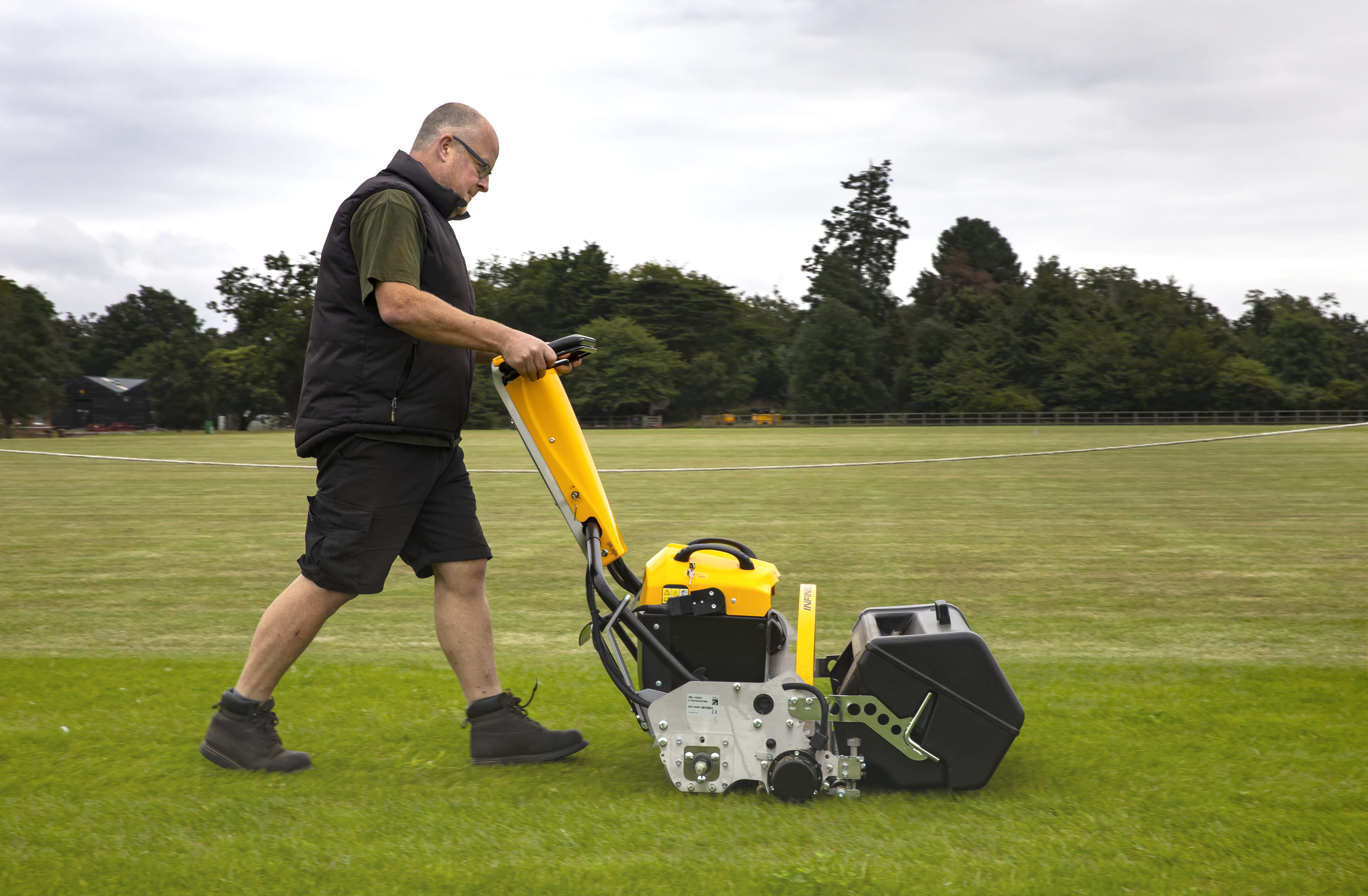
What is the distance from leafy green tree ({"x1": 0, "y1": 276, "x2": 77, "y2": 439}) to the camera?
61781mm

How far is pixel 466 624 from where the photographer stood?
3.40 m

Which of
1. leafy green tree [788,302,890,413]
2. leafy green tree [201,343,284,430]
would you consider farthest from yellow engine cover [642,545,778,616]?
leafy green tree [201,343,284,430]

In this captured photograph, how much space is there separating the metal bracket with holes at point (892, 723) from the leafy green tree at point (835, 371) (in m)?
76.2

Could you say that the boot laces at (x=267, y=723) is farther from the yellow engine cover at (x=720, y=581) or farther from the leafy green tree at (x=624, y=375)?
the leafy green tree at (x=624, y=375)

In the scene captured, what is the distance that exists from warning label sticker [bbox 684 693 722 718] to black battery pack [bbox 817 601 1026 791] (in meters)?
0.33

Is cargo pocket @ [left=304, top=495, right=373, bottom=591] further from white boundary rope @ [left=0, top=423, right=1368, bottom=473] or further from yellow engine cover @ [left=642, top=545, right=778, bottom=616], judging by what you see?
white boundary rope @ [left=0, top=423, right=1368, bottom=473]

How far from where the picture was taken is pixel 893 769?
3.01 meters

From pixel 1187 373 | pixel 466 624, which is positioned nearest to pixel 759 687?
pixel 466 624

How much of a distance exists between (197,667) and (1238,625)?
16.6ft

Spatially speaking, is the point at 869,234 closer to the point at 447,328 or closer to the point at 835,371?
the point at 835,371

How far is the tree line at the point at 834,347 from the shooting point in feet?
230

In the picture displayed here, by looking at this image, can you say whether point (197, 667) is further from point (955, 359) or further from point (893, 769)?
point (955, 359)

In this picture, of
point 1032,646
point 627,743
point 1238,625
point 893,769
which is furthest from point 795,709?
point 1238,625

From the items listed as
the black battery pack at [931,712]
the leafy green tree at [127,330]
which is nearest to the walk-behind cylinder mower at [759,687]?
the black battery pack at [931,712]
